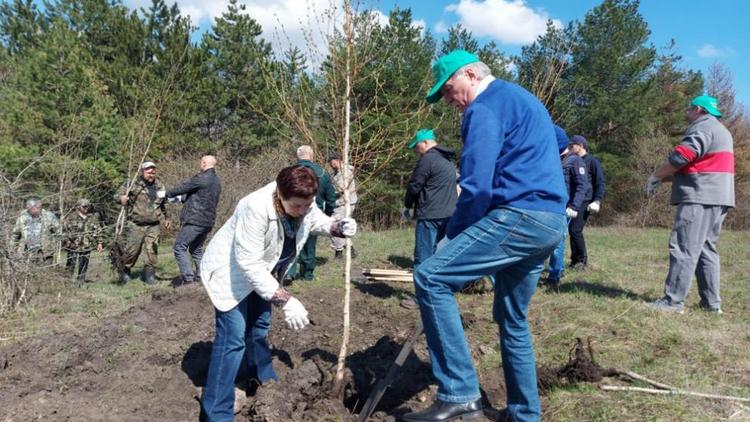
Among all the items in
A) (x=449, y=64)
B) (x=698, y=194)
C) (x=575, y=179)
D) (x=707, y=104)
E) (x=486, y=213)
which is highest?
(x=707, y=104)

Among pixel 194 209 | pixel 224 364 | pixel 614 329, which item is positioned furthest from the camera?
pixel 194 209

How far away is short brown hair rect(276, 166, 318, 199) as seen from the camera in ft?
9.63

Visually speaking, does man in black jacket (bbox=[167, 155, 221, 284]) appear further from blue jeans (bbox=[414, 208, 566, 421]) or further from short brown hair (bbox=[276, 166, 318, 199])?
blue jeans (bbox=[414, 208, 566, 421])

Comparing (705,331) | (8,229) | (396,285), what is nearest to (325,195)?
(396,285)

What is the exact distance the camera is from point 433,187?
6125 millimetres

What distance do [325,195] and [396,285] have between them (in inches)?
59.8

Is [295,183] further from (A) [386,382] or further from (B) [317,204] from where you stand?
(B) [317,204]

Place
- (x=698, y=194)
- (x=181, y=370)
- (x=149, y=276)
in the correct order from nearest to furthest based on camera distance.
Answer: (x=181, y=370), (x=698, y=194), (x=149, y=276)

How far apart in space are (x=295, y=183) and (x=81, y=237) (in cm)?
553

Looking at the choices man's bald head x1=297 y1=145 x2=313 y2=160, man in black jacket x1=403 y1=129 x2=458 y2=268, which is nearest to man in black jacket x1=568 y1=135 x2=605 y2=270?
man in black jacket x1=403 y1=129 x2=458 y2=268

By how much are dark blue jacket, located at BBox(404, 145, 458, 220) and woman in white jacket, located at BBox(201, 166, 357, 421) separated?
9.06 ft

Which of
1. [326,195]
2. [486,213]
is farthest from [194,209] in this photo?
[486,213]

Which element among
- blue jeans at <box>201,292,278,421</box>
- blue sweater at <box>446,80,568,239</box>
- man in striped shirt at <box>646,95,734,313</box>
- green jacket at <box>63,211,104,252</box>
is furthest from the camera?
green jacket at <box>63,211,104,252</box>

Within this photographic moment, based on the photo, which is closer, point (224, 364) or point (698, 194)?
point (224, 364)
